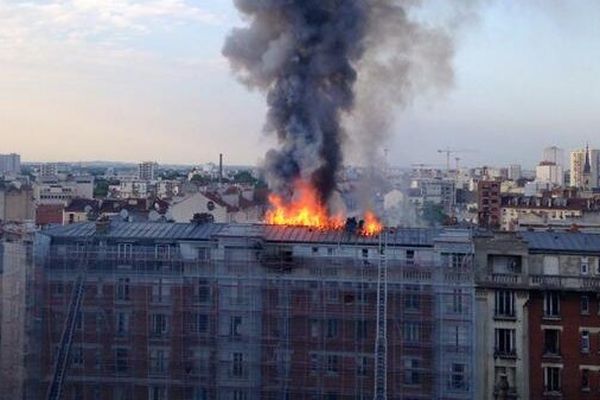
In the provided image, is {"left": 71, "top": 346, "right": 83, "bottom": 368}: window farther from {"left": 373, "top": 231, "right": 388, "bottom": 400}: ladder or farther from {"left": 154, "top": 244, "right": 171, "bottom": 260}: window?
{"left": 373, "top": 231, "right": 388, "bottom": 400}: ladder

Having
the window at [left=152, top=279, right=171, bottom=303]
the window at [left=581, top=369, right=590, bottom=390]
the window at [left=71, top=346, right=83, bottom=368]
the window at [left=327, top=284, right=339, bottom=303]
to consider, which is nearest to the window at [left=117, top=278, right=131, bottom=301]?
the window at [left=152, top=279, right=171, bottom=303]

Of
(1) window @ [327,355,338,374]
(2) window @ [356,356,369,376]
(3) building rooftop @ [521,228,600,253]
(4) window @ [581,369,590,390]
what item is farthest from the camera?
(3) building rooftop @ [521,228,600,253]

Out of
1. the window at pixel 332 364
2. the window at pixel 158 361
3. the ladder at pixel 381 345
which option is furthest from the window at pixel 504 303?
the window at pixel 158 361

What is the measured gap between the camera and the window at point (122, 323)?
28328mm

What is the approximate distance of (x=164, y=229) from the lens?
30.5 metres

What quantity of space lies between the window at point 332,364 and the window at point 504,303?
461cm

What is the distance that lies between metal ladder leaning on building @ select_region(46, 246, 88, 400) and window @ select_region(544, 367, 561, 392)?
13.0 meters

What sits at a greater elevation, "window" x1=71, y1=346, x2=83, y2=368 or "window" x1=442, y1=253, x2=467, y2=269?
"window" x1=442, y1=253, x2=467, y2=269

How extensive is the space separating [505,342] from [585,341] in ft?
6.96

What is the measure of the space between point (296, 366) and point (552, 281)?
7362 millimetres

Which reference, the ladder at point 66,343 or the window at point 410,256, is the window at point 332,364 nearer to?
the window at point 410,256

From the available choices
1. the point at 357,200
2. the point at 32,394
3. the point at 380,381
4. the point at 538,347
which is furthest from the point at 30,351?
the point at 357,200

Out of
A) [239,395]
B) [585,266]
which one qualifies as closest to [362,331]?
[239,395]

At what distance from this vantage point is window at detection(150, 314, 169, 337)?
28141mm
